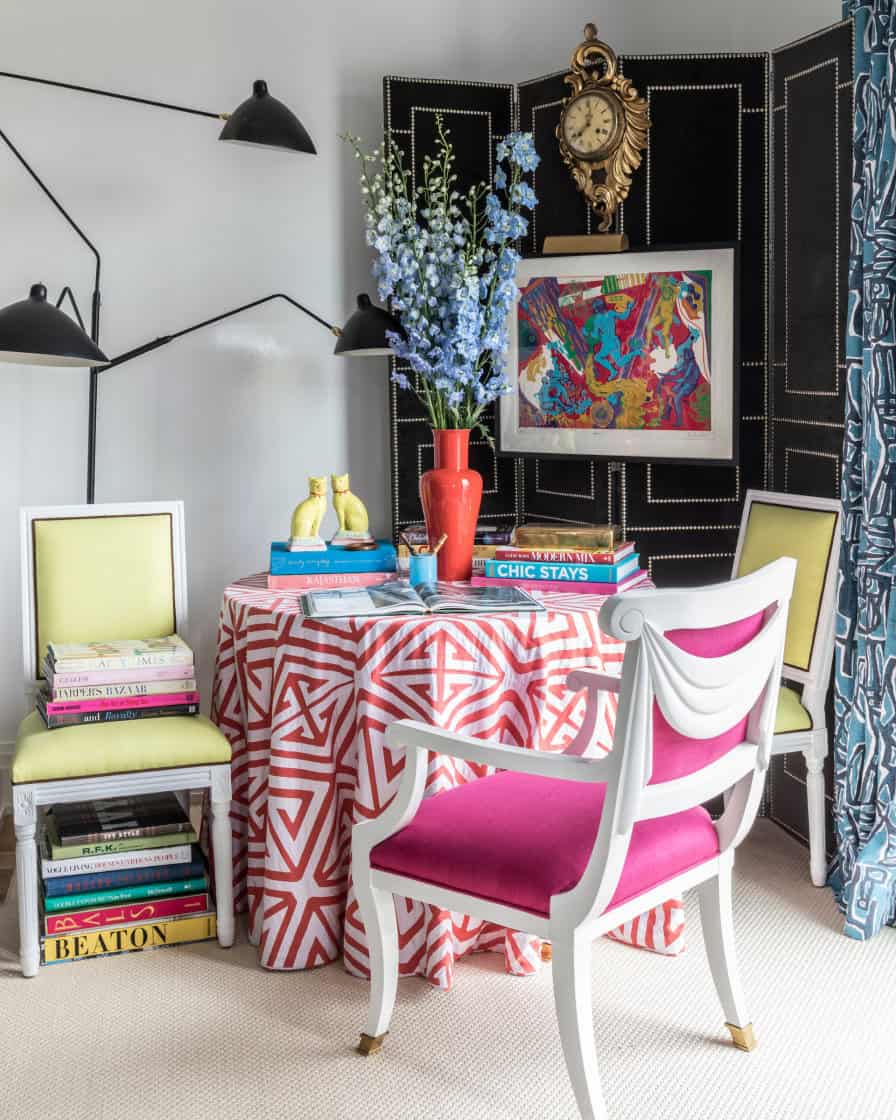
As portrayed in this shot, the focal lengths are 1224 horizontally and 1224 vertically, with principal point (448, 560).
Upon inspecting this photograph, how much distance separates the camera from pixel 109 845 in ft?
9.35

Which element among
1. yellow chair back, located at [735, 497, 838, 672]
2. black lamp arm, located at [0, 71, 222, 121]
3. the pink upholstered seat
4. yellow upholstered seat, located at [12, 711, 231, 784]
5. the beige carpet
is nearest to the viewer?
the pink upholstered seat

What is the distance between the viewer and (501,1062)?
2332 mm

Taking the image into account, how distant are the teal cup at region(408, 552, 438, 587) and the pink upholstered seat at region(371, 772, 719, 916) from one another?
28.1 inches

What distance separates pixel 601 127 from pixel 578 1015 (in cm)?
247

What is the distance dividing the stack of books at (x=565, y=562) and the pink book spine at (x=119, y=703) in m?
0.76

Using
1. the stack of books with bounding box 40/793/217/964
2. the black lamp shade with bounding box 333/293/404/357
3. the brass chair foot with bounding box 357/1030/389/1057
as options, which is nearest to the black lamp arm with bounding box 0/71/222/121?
the black lamp shade with bounding box 333/293/404/357

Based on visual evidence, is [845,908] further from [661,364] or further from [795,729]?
[661,364]

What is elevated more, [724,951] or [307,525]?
[307,525]

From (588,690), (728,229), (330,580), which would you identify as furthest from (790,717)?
(728,229)

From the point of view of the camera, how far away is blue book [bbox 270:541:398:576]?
300 cm

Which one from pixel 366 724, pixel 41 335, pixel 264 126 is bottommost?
pixel 366 724

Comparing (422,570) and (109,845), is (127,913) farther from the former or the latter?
(422,570)

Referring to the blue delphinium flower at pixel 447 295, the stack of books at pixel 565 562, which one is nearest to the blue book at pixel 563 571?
the stack of books at pixel 565 562

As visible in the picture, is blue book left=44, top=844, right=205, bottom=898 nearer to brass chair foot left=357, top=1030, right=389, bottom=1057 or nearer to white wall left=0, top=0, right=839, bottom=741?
brass chair foot left=357, top=1030, right=389, bottom=1057
